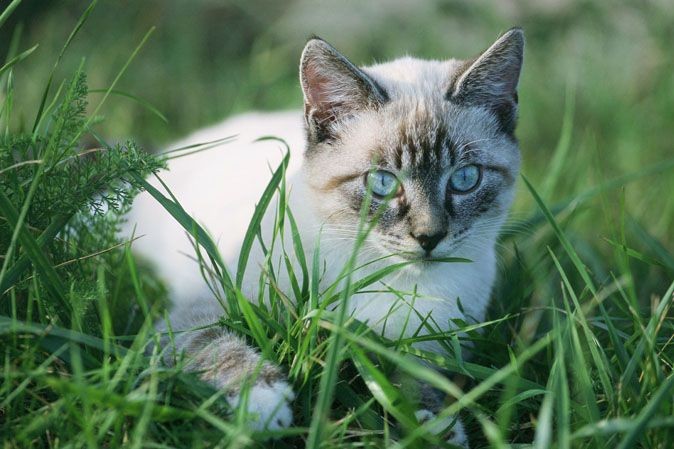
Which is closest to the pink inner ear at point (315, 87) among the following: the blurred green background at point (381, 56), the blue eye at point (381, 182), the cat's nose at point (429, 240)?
the blue eye at point (381, 182)

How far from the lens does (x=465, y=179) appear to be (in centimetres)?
234

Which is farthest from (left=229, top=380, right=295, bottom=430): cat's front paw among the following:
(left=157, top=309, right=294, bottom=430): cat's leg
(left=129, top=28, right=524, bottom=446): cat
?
(left=129, top=28, right=524, bottom=446): cat

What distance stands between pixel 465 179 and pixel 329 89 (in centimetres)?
56

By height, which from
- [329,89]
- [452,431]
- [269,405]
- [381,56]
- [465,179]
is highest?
[381,56]

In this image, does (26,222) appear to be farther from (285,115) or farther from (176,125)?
(176,125)

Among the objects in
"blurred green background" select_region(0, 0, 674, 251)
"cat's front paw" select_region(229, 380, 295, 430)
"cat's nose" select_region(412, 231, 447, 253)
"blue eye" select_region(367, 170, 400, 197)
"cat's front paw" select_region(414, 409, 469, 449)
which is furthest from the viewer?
"blurred green background" select_region(0, 0, 674, 251)

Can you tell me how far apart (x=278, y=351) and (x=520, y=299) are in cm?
107

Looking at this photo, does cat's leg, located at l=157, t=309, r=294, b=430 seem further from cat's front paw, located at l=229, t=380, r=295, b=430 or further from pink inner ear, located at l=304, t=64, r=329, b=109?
pink inner ear, located at l=304, t=64, r=329, b=109

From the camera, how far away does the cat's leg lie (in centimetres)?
168

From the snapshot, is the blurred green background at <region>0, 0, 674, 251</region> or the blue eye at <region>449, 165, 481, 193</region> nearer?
the blue eye at <region>449, 165, 481, 193</region>

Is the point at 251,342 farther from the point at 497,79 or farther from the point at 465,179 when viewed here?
the point at 497,79

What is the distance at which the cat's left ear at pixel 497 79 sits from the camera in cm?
234

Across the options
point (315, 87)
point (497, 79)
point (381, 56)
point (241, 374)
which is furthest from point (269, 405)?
point (381, 56)

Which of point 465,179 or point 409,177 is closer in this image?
point 409,177
